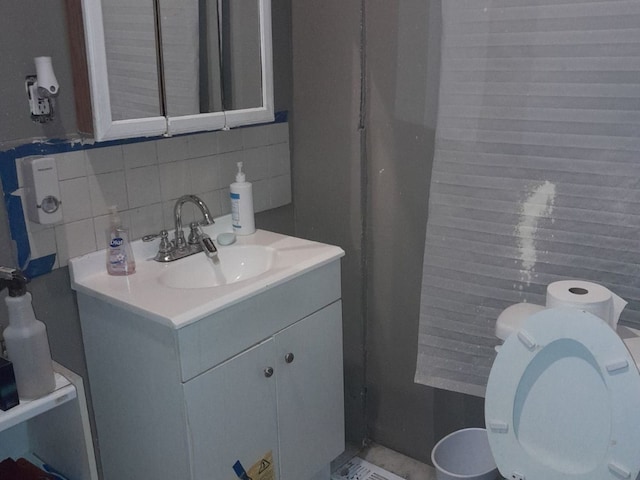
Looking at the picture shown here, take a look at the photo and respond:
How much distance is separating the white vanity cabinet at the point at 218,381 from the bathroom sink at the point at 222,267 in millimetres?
166

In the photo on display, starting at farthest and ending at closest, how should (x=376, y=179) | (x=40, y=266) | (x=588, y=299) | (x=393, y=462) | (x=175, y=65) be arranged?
(x=393, y=462) < (x=376, y=179) < (x=175, y=65) < (x=40, y=266) < (x=588, y=299)

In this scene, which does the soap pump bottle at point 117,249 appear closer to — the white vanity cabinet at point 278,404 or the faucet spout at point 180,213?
the faucet spout at point 180,213

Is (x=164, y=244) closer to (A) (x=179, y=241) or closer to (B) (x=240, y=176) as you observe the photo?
(A) (x=179, y=241)

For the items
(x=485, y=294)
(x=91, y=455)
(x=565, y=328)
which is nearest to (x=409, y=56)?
(x=485, y=294)

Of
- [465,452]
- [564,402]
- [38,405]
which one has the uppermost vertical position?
[38,405]

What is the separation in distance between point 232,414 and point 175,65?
91cm

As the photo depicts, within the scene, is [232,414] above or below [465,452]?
above

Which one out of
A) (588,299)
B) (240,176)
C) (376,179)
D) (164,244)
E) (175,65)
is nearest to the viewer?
(588,299)

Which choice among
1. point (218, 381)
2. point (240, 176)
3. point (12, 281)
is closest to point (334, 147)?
point (240, 176)

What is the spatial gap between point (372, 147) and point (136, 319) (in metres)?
0.93

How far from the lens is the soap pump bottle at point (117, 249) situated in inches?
61.9

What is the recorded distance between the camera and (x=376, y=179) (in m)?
1.96

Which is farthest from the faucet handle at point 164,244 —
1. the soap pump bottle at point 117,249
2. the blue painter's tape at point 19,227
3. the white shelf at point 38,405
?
the white shelf at point 38,405

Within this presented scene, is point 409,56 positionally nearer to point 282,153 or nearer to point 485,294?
point 282,153
